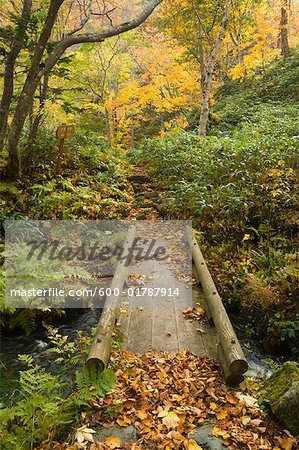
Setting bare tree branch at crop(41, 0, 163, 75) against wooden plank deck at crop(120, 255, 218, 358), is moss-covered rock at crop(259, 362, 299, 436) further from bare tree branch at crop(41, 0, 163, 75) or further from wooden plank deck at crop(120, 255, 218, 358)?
bare tree branch at crop(41, 0, 163, 75)

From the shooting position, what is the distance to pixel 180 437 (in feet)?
9.80

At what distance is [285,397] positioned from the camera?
3.09 metres

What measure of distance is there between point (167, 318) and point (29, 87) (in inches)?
225

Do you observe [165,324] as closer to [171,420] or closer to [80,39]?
[171,420]

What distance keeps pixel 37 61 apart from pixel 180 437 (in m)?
7.34

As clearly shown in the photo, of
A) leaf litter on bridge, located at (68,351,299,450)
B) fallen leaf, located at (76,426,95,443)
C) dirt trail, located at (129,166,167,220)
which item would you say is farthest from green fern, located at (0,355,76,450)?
dirt trail, located at (129,166,167,220)

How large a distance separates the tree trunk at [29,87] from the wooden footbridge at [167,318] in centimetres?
384

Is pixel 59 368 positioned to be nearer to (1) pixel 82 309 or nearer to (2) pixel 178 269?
(1) pixel 82 309

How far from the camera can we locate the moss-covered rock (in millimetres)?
3059

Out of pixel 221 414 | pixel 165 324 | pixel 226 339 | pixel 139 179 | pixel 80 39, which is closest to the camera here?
pixel 221 414

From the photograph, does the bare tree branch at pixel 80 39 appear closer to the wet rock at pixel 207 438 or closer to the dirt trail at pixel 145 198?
the dirt trail at pixel 145 198

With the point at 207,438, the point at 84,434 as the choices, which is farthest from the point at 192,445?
the point at 84,434

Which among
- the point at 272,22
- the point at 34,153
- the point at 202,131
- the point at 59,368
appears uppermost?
the point at 272,22

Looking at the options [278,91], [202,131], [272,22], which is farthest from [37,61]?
[272,22]
